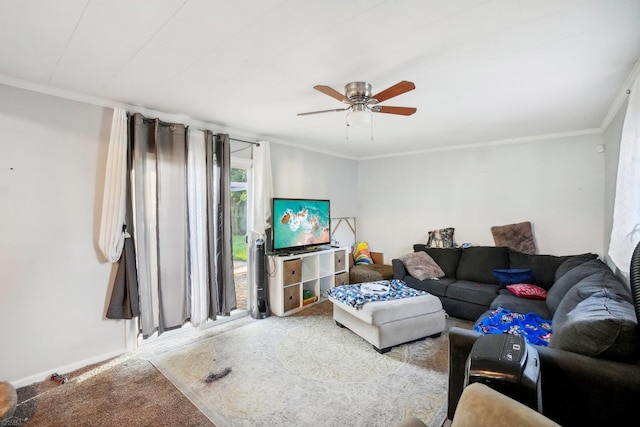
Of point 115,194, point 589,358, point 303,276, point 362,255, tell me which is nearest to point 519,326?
point 589,358

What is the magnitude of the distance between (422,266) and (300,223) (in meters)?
1.85

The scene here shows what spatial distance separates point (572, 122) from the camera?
3.18 meters

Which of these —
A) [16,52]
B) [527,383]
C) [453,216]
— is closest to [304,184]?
[453,216]

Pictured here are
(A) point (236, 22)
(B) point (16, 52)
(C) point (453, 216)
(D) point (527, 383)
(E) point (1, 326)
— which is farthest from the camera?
(C) point (453, 216)

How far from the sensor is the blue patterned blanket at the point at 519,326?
2109 millimetres

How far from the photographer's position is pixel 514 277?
3.38 meters

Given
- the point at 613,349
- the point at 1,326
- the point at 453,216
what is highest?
the point at 453,216

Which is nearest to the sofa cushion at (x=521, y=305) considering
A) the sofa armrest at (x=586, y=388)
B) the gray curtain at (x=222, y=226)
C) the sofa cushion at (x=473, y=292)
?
the sofa cushion at (x=473, y=292)

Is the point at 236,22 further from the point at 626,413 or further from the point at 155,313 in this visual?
the point at 155,313

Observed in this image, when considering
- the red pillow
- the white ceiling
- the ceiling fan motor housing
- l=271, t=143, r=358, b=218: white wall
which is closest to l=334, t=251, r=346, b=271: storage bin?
l=271, t=143, r=358, b=218: white wall

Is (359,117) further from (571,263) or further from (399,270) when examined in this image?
(571,263)

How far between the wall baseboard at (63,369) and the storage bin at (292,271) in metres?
1.78

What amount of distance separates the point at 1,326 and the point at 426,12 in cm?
353

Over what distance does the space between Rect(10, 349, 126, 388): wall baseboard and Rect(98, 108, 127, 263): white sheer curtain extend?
0.88 meters
